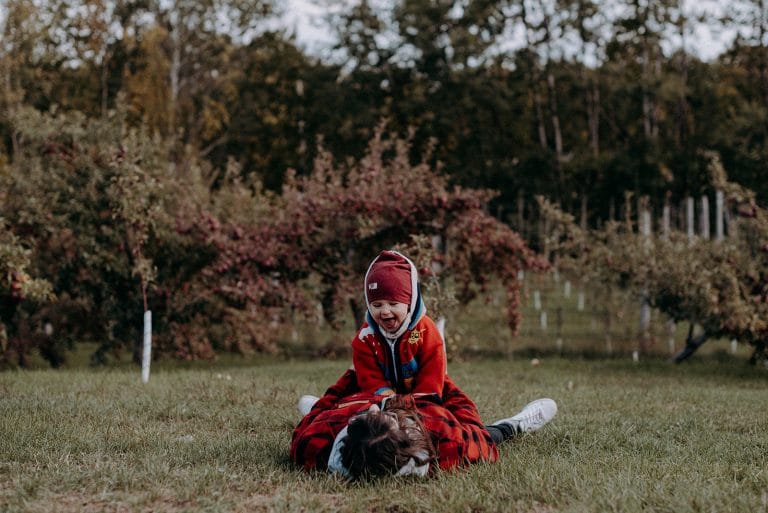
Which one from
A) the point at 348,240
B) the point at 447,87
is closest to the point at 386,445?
the point at 348,240

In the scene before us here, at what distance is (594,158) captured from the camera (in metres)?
21.5

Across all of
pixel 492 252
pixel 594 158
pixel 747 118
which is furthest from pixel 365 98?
pixel 492 252

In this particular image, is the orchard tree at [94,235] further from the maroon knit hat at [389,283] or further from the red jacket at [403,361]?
the maroon knit hat at [389,283]

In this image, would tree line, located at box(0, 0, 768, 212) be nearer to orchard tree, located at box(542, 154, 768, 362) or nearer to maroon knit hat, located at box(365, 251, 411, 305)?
orchard tree, located at box(542, 154, 768, 362)

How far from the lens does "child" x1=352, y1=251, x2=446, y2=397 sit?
5.02 meters

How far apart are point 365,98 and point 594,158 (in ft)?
24.6

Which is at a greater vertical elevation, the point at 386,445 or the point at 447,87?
the point at 447,87

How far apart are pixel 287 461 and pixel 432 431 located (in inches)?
36.9

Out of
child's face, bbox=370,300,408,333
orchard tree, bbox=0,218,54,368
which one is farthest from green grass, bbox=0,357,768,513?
orchard tree, bbox=0,218,54,368

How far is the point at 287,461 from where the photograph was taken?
4973 mm

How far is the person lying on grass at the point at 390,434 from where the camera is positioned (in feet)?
14.3

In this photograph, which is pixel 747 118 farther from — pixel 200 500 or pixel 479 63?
pixel 200 500

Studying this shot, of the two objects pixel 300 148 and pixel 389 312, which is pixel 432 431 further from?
pixel 300 148

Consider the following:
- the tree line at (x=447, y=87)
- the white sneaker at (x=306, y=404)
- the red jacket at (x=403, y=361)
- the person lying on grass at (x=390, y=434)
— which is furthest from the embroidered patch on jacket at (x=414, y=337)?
the tree line at (x=447, y=87)
